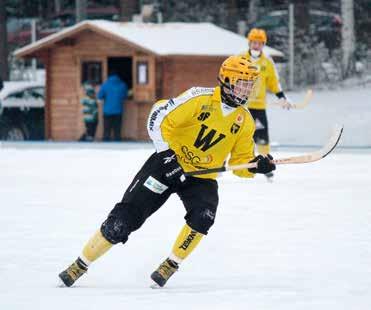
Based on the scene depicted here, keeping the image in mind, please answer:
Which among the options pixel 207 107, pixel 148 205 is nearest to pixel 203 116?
pixel 207 107

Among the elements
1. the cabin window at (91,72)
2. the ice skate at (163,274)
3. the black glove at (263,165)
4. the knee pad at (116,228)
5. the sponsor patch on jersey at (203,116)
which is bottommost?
the cabin window at (91,72)

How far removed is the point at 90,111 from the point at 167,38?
249 cm

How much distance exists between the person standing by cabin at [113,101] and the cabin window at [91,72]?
1.04 meters

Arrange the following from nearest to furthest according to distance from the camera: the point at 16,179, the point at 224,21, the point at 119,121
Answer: the point at 16,179
the point at 119,121
the point at 224,21

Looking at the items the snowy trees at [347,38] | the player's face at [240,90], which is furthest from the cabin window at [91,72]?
the player's face at [240,90]

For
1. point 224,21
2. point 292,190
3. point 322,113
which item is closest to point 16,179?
point 292,190

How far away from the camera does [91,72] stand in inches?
1168

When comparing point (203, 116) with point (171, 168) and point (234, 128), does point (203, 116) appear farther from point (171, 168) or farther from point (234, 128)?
point (171, 168)

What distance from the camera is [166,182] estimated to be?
353 inches

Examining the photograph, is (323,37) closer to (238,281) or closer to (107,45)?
(107,45)

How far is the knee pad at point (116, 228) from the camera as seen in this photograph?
8.86 meters

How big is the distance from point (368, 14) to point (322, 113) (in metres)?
6.37

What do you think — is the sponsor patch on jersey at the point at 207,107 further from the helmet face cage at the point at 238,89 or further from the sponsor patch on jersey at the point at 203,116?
the helmet face cage at the point at 238,89

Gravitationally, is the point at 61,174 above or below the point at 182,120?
below
